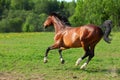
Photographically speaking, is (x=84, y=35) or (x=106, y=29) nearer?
(x=84, y=35)

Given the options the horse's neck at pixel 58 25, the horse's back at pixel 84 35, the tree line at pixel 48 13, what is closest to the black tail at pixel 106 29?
the horse's back at pixel 84 35

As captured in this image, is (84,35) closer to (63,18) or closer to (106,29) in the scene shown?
(106,29)

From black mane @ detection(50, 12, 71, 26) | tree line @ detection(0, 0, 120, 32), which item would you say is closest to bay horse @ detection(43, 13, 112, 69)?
black mane @ detection(50, 12, 71, 26)

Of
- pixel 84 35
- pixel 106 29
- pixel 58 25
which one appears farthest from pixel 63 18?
pixel 106 29

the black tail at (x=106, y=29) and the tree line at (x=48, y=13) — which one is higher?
the black tail at (x=106, y=29)

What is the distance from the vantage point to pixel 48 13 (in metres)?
16.6

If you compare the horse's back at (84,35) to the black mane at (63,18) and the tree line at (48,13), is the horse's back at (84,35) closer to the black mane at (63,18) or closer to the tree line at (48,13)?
the black mane at (63,18)

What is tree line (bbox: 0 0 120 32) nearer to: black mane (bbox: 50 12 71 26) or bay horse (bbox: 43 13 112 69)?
black mane (bbox: 50 12 71 26)

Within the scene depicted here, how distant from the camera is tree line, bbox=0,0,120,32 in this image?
70.9 m

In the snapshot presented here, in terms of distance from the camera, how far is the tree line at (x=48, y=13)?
7088cm

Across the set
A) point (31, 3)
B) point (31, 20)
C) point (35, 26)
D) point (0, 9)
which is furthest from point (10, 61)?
point (31, 3)

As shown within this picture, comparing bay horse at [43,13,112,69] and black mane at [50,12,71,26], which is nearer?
bay horse at [43,13,112,69]

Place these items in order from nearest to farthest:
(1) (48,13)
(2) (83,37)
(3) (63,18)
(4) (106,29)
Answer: (2) (83,37) < (4) (106,29) < (3) (63,18) < (1) (48,13)

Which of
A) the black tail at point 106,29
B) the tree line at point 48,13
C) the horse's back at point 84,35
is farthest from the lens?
the tree line at point 48,13
